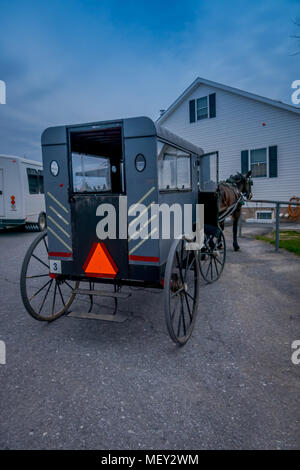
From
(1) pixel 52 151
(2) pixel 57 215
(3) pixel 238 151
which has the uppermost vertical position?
(3) pixel 238 151

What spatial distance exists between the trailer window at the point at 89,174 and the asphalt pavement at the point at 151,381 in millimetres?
1828

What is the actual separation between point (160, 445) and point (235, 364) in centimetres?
131

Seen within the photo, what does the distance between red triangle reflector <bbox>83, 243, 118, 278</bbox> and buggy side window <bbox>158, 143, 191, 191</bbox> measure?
1038 millimetres

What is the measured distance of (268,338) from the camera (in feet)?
12.5

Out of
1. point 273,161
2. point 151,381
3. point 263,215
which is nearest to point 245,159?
point 273,161

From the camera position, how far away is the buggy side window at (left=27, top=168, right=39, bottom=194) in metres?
13.4

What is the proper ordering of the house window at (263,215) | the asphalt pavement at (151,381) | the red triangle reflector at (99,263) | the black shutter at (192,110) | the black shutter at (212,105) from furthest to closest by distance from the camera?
the black shutter at (192,110) < the black shutter at (212,105) < the house window at (263,215) < the red triangle reflector at (99,263) < the asphalt pavement at (151,381)

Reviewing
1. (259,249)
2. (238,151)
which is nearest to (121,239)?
(259,249)

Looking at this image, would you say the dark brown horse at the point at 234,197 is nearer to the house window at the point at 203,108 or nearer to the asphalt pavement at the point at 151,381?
the asphalt pavement at the point at 151,381

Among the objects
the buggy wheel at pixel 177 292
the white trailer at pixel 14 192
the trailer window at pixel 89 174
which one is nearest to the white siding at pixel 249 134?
the white trailer at pixel 14 192

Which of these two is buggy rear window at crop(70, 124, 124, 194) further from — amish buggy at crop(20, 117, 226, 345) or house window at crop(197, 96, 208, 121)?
house window at crop(197, 96, 208, 121)

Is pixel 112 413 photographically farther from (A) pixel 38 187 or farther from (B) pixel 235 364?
(A) pixel 38 187

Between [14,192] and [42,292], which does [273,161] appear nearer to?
[14,192]

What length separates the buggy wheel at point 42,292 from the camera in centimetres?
383
